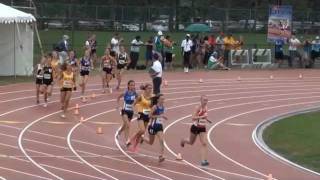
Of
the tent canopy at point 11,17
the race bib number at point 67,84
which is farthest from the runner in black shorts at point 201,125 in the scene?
the tent canopy at point 11,17

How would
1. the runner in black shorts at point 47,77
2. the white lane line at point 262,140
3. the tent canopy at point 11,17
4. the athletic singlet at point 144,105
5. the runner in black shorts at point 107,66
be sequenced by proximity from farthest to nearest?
the tent canopy at point 11,17 < the runner in black shorts at point 107,66 < the runner in black shorts at point 47,77 < the athletic singlet at point 144,105 < the white lane line at point 262,140

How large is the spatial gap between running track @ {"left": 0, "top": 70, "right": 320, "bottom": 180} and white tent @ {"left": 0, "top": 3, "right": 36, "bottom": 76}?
323 cm

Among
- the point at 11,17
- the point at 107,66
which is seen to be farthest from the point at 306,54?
the point at 11,17

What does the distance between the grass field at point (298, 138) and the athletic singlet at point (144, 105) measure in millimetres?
3330

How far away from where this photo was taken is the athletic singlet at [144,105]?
16.5 metres

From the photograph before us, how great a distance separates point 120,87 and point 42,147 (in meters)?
10.9

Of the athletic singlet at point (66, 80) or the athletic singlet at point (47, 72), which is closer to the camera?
the athletic singlet at point (66, 80)

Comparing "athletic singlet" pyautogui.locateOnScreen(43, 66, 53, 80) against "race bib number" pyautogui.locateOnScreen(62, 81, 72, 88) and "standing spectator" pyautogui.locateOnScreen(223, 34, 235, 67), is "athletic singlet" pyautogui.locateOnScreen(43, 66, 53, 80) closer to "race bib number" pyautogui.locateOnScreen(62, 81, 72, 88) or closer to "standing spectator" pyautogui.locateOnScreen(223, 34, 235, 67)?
"race bib number" pyautogui.locateOnScreen(62, 81, 72, 88)

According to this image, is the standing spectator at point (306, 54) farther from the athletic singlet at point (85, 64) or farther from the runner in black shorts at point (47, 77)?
the runner in black shorts at point (47, 77)

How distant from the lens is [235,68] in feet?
120

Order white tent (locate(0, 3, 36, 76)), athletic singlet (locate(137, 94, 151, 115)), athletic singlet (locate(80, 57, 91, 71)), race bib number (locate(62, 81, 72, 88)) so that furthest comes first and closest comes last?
white tent (locate(0, 3, 36, 76)) → athletic singlet (locate(80, 57, 91, 71)) → race bib number (locate(62, 81, 72, 88)) → athletic singlet (locate(137, 94, 151, 115))

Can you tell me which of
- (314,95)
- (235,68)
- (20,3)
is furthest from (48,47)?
(314,95)

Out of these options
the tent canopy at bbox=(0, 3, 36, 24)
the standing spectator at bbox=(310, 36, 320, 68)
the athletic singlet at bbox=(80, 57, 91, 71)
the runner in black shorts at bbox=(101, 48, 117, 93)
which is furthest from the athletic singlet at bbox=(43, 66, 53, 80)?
the standing spectator at bbox=(310, 36, 320, 68)

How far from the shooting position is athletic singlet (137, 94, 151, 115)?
650 inches
